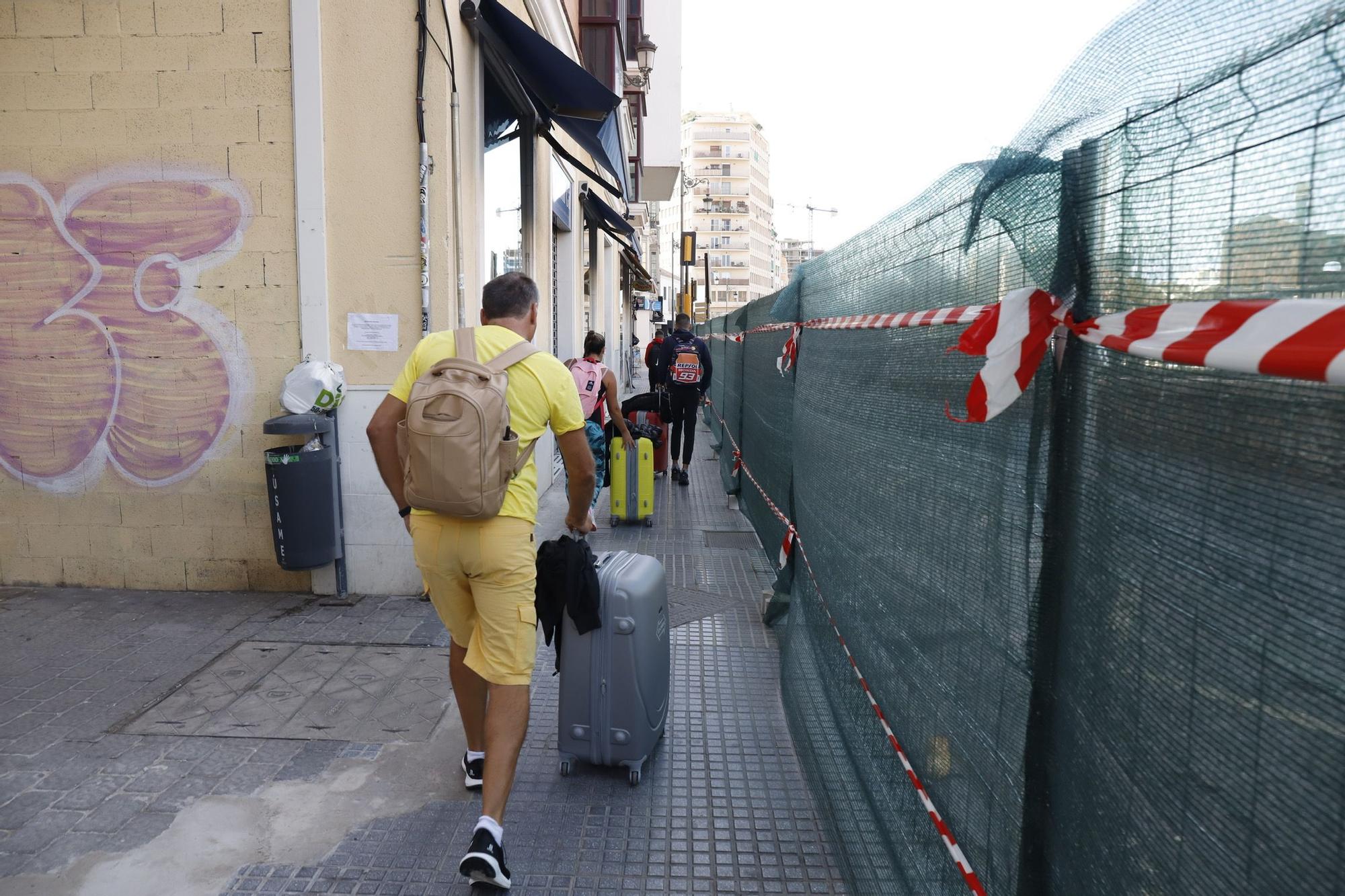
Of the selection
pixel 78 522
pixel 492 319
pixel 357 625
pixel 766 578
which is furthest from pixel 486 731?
pixel 78 522

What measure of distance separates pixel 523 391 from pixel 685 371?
717 cm

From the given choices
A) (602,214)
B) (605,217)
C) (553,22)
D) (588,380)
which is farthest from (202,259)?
(605,217)

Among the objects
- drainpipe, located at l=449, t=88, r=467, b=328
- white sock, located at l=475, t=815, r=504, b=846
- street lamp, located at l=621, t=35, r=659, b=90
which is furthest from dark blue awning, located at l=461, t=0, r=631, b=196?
street lamp, located at l=621, t=35, r=659, b=90

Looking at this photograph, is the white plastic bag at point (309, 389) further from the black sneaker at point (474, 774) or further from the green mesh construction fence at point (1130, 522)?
the green mesh construction fence at point (1130, 522)

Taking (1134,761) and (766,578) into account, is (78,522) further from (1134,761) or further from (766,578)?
(1134,761)

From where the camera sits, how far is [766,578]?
6867 mm

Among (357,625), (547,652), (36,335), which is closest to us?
(547,652)

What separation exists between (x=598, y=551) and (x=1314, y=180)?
6.55 m

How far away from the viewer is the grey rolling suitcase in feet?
12.1

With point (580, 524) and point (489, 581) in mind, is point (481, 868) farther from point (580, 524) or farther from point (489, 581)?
point (580, 524)

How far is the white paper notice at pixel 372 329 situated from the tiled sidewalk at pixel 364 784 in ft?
5.98

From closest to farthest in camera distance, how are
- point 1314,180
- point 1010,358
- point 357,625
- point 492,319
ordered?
1. point 1314,180
2. point 1010,358
3. point 492,319
4. point 357,625

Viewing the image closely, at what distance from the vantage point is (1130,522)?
61.6 inches

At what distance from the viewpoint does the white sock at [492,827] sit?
9.96ft
